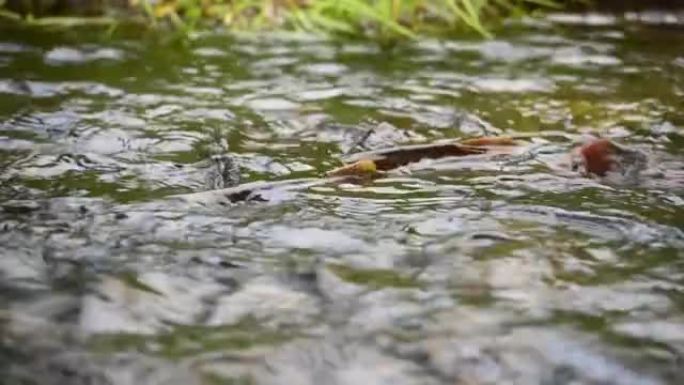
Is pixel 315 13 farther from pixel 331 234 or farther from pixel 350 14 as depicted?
pixel 331 234

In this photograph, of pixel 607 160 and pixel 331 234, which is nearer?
pixel 331 234

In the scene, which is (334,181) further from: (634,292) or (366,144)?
(634,292)

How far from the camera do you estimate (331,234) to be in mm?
1111

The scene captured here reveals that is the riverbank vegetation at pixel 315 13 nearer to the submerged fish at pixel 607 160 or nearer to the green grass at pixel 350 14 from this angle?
the green grass at pixel 350 14

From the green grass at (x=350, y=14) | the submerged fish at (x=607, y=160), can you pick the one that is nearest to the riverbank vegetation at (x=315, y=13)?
the green grass at (x=350, y=14)

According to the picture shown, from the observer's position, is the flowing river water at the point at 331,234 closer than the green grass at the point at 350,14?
Yes

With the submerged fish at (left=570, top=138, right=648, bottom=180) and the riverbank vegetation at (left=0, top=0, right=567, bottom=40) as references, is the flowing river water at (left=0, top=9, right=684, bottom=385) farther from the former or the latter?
the riverbank vegetation at (left=0, top=0, right=567, bottom=40)

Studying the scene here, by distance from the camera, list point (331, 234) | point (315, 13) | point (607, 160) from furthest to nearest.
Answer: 1. point (315, 13)
2. point (607, 160)
3. point (331, 234)

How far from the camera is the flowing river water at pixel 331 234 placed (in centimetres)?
85

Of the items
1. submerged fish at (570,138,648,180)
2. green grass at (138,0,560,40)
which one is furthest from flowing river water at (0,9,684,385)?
green grass at (138,0,560,40)

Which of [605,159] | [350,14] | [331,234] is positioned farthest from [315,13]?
[331,234]

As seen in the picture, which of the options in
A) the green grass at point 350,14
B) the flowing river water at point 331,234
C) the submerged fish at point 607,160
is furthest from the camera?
the green grass at point 350,14

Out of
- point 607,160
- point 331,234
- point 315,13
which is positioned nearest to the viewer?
point 331,234

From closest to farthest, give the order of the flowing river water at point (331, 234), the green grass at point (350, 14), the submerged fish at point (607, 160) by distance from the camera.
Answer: the flowing river water at point (331, 234) < the submerged fish at point (607, 160) < the green grass at point (350, 14)
